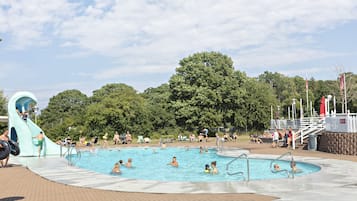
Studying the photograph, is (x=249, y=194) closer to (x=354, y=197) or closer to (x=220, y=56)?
(x=354, y=197)

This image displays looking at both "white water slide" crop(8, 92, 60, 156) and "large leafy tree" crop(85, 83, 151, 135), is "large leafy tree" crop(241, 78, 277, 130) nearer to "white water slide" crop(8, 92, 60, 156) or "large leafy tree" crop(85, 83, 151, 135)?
"large leafy tree" crop(85, 83, 151, 135)

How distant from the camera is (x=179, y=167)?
2027cm

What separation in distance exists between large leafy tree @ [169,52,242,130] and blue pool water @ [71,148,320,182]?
15515 millimetres

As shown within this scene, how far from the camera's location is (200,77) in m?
46.4

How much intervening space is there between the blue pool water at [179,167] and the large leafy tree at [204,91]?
15.5 meters

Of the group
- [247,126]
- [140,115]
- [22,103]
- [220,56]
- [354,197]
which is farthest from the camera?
[247,126]

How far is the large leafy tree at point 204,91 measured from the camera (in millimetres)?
45156

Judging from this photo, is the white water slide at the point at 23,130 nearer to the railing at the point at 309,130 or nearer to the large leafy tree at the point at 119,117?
the railing at the point at 309,130

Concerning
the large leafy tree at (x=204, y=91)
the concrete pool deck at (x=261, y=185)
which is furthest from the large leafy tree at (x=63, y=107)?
the concrete pool deck at (x=261, y=185)

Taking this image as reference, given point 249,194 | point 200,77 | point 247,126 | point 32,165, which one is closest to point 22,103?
point 32,165

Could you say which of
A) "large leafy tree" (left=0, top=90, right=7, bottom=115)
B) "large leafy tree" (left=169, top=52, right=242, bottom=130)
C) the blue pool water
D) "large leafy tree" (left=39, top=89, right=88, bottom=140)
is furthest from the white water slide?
"large leafy tree" (left=39, top=89, right=88, bottom=140)

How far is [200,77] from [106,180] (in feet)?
115

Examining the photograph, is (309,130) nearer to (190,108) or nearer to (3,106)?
(190,108)

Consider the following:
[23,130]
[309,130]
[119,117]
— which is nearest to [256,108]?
[119,117]
